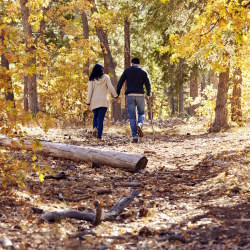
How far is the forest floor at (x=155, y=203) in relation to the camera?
11.8 feet

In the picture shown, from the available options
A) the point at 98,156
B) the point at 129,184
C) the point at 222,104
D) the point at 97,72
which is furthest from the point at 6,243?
the point at 222,104

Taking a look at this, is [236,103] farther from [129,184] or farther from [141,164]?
[129,184]

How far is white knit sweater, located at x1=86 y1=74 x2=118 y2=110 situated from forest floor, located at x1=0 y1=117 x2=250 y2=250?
2.06m

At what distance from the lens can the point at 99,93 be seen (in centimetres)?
1059

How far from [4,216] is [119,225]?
136 cm

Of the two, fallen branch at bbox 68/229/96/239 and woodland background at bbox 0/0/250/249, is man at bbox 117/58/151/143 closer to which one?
woodland background at bbox 0/0/250/249

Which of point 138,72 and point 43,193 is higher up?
point 138,72

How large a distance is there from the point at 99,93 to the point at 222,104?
4.59m

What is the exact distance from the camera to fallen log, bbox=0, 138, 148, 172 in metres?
6.90

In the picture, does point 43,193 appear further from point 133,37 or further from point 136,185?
point 133,37

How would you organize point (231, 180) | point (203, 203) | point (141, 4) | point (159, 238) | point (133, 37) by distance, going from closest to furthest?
point (159, 238) < point (203, 203) < point (231, 180) < point (141, 4) < point (133, 37)

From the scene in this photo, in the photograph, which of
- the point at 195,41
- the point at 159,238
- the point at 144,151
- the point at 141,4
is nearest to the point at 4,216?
the point at 159,238

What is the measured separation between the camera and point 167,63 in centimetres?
1989

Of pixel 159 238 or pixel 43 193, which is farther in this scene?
pixel 43 193
